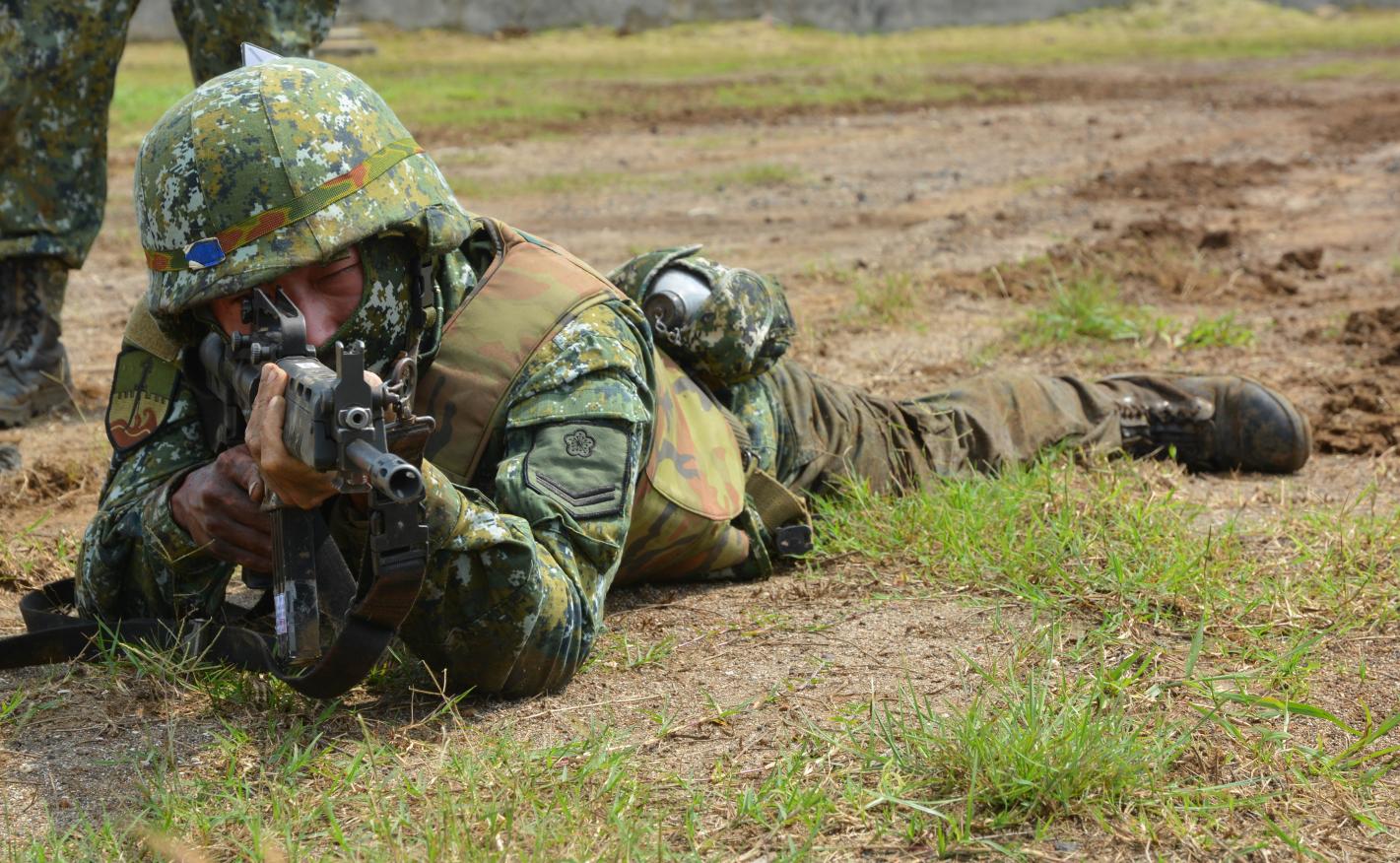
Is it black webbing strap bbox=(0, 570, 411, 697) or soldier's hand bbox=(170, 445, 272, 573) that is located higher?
soldier's hand bbox=(170, 445, 272, 573)

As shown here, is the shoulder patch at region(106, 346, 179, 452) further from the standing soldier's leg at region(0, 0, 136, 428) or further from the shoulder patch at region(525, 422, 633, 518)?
the standing soldier's leg at region(0, 0, 136, 428)

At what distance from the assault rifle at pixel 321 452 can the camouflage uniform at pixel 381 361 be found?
0.27 ft

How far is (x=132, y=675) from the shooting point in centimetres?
286

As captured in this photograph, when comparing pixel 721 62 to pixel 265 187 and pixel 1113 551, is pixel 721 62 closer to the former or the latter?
pixel 1113 551

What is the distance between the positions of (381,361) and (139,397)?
57 cm

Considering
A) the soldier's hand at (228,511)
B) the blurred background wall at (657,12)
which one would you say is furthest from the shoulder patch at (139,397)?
the blurred background wall at (657,12)

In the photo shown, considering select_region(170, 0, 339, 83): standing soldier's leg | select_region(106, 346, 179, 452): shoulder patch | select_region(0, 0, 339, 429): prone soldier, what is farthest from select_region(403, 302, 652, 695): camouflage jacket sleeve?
select_region(0, 0, 339, 429): prone soldier

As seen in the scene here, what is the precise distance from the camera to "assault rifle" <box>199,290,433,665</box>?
204cm

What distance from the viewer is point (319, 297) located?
105 inches

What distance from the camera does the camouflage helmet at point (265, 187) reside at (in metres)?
2.60

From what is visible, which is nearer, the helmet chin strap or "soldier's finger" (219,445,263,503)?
"soldier's finger" (219,445,263,503)

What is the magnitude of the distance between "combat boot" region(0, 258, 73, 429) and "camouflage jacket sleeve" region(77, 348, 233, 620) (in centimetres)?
201

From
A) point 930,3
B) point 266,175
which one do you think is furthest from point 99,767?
point 930,3

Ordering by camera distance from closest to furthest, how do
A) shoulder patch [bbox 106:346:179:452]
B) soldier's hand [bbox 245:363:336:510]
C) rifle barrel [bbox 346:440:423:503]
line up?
rifle barrel [bbox 346:440:423:503], soldier's hand [bbox 245:363:336:510], shoulder patch [bbox 106:346:179:452]
